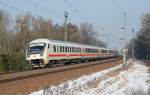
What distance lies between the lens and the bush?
36.8 m

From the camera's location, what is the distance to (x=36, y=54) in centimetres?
4028

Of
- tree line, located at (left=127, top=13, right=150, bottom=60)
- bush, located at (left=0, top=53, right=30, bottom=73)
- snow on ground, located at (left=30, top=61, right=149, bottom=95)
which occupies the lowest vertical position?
snow on ground, located at (left=30, top=61, right=149, bottom=95)

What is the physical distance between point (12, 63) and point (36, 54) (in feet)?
9.92

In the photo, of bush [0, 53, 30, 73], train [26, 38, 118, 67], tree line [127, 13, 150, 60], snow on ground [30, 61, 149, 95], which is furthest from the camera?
tree line [127, 13, 150, 60]

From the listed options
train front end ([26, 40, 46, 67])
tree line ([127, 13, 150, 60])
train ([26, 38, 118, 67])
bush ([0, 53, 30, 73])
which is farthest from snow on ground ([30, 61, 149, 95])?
tree line ([127, 13, 150, 60])

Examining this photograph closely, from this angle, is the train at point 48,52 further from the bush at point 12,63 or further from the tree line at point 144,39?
the tree line at point 144,39

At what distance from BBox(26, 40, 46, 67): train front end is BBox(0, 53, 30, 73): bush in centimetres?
71

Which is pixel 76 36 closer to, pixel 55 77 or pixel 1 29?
pixel 1 29

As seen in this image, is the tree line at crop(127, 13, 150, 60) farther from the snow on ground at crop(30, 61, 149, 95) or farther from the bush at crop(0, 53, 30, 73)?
the snow on ground at crop(30, 61, 149, 95)

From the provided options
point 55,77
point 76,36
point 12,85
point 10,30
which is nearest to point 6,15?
point 10,30

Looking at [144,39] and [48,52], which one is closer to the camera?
[48,52]

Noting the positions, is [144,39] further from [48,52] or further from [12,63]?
[12,63]

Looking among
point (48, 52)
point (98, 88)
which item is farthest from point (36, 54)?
point (98, 88)

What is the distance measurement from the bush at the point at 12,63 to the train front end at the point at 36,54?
71 centimetres
